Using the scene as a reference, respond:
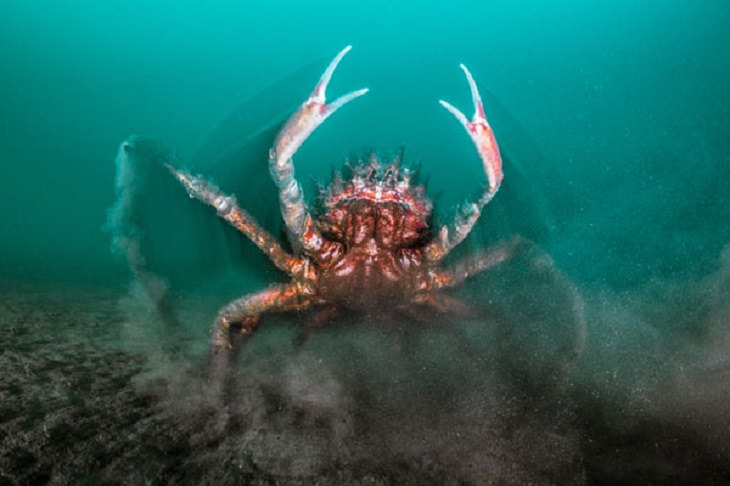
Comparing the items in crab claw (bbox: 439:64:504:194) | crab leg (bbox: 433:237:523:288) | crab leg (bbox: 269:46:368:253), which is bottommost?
crab leg (bbox: 433:237:523:288)

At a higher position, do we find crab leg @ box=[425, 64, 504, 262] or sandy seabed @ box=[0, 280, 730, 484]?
crab leg @ box=[425, 64, 504, 262]

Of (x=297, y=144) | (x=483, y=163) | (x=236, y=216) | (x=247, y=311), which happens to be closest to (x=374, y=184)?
(x=297, y=144)

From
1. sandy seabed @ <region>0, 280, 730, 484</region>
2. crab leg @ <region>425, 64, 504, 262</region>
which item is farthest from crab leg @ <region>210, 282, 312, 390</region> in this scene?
crab leg @ <region>425, 64, 504, 262</region>

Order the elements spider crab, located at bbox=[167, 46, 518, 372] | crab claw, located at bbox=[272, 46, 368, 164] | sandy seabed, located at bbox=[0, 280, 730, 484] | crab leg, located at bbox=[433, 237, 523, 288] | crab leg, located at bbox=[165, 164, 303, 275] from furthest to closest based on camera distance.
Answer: crab leg, located at bbox=[433, 237, 523, 288] → crab leg, located at bbox=[165, 164, 303, 275] → spider crab, located at bbox=[167, 46, 518, 372] → crab claw, located at bbox=[272, 46, 368, 164] → sandy seabed, located at bbox=[0, 280, 730, 484]

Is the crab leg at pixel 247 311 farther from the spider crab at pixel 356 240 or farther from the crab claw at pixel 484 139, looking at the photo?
the crab claw at pixel 484 139

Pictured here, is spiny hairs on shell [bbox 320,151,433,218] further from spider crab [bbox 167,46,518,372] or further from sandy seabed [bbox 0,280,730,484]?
sandy seabed [bbox 0,280,730,484]

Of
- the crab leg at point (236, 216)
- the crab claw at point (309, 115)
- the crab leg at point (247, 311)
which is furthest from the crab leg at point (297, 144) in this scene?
the crab leg at point (247, 311)
